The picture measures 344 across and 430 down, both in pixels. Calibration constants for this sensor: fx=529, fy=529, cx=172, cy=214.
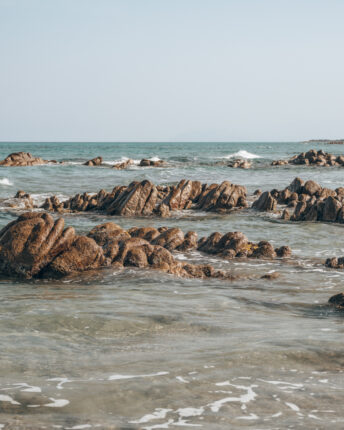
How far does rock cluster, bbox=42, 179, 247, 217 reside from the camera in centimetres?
2445

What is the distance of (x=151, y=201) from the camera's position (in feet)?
80.7

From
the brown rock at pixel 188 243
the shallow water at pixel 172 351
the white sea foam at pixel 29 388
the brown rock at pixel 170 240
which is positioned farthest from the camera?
the brown rock at pixel 188 243

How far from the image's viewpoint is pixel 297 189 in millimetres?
29016

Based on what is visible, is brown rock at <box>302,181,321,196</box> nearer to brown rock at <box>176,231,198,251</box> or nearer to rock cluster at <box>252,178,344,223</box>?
rock cluster at <box>252,178,344,223</box>

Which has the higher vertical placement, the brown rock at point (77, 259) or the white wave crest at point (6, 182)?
the white wave crest at point (6, 182)

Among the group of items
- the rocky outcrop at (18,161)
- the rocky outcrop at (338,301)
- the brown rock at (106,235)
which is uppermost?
the rocky outcrop at (18,161)

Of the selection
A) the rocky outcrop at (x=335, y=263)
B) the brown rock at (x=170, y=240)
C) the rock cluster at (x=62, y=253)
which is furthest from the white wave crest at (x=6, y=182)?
the rocky outcrop at (x=335, y=263)

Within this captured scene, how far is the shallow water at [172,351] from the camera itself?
4.98m

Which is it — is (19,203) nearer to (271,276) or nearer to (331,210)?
(331,210)

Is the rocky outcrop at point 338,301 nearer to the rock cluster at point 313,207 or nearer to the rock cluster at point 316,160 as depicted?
the rock cluster at point 313,207

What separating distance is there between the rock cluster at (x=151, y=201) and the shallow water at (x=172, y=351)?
38.2 ft

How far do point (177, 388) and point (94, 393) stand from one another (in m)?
0.87

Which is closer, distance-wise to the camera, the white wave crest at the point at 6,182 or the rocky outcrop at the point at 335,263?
the rocky outcrop at the point at 335,263

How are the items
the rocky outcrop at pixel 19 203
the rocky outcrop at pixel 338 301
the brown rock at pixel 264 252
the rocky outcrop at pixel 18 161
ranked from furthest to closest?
the rocky outcrop at pixel 18 161, the rocky outcrop at pixel 19 203, the brown rock at pixel 264 252, the rocky outcrop at pixel 338 301
